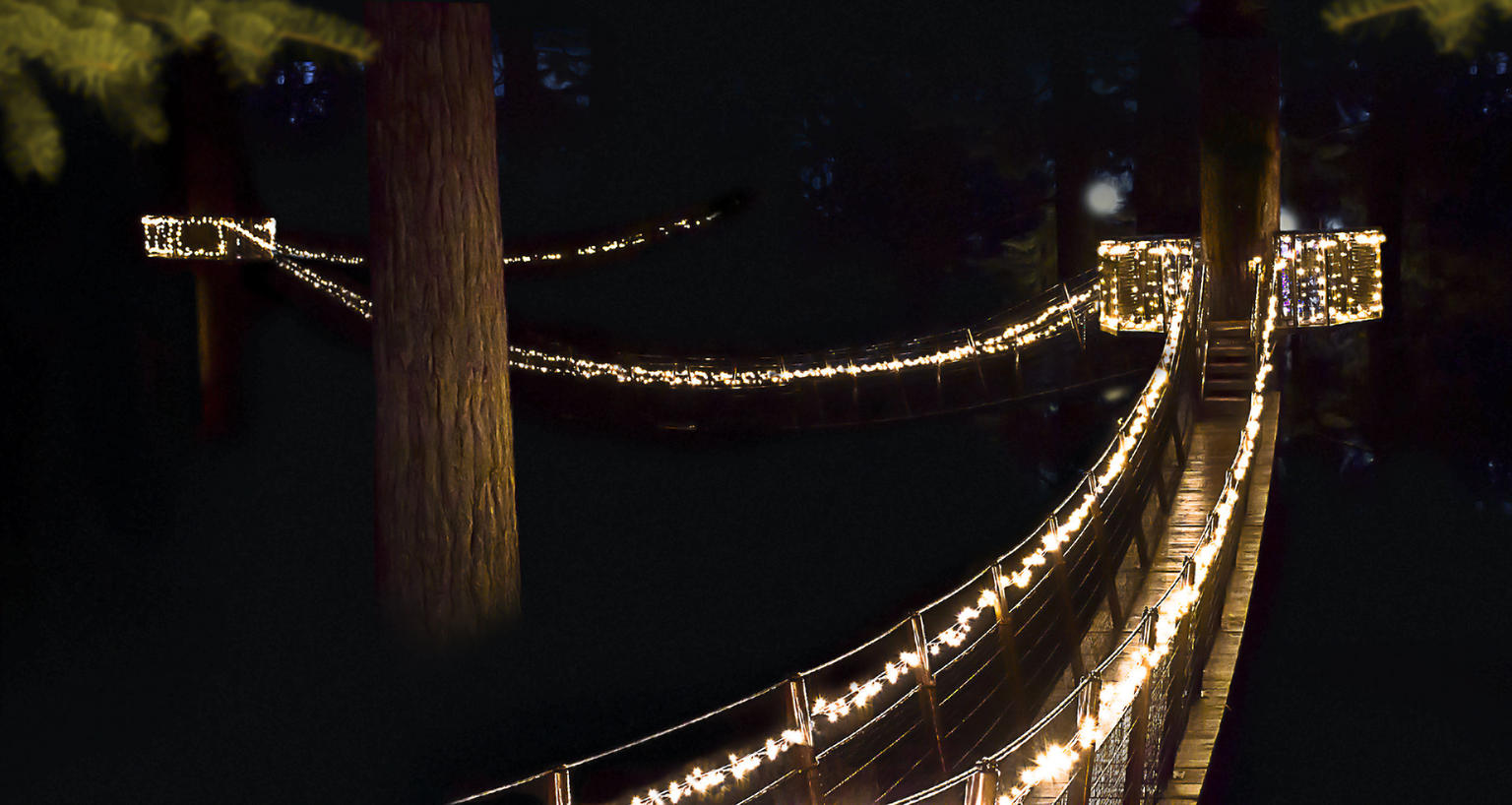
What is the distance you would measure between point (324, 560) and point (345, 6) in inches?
167

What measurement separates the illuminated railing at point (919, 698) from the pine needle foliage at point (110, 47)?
1.06 metres

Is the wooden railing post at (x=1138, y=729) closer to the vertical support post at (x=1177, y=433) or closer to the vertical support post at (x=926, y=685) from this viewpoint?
the vertical support post at (x=926, y=685)

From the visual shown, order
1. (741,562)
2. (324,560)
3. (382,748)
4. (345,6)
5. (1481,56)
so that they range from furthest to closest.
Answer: (1481,56)
(741,562)
(324,560)
(382,748)
(345,6)

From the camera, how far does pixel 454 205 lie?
129 inches

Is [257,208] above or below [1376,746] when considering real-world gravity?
above

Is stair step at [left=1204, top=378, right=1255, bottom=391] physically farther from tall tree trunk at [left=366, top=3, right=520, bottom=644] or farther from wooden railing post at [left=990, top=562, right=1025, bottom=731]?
tall tree trunk at [left=366, top=3, right=520, bottom=644]

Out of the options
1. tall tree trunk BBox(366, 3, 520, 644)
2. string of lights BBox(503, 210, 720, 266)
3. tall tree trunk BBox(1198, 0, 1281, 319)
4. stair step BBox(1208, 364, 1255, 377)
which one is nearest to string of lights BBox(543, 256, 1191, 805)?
tall tree trunk BBox(366, 3, 520, 644)

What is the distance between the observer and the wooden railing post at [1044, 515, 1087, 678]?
13.1 feet

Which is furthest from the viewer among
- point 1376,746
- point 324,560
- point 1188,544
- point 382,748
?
point 1376,746

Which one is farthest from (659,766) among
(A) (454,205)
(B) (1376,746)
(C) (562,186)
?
(C) (562,186)

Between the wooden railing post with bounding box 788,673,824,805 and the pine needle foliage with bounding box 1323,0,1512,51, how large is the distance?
1.40 metres

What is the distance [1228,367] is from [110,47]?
7.64 metres

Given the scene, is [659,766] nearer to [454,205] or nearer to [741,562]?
[454,205]

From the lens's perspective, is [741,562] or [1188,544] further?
[741,562]
